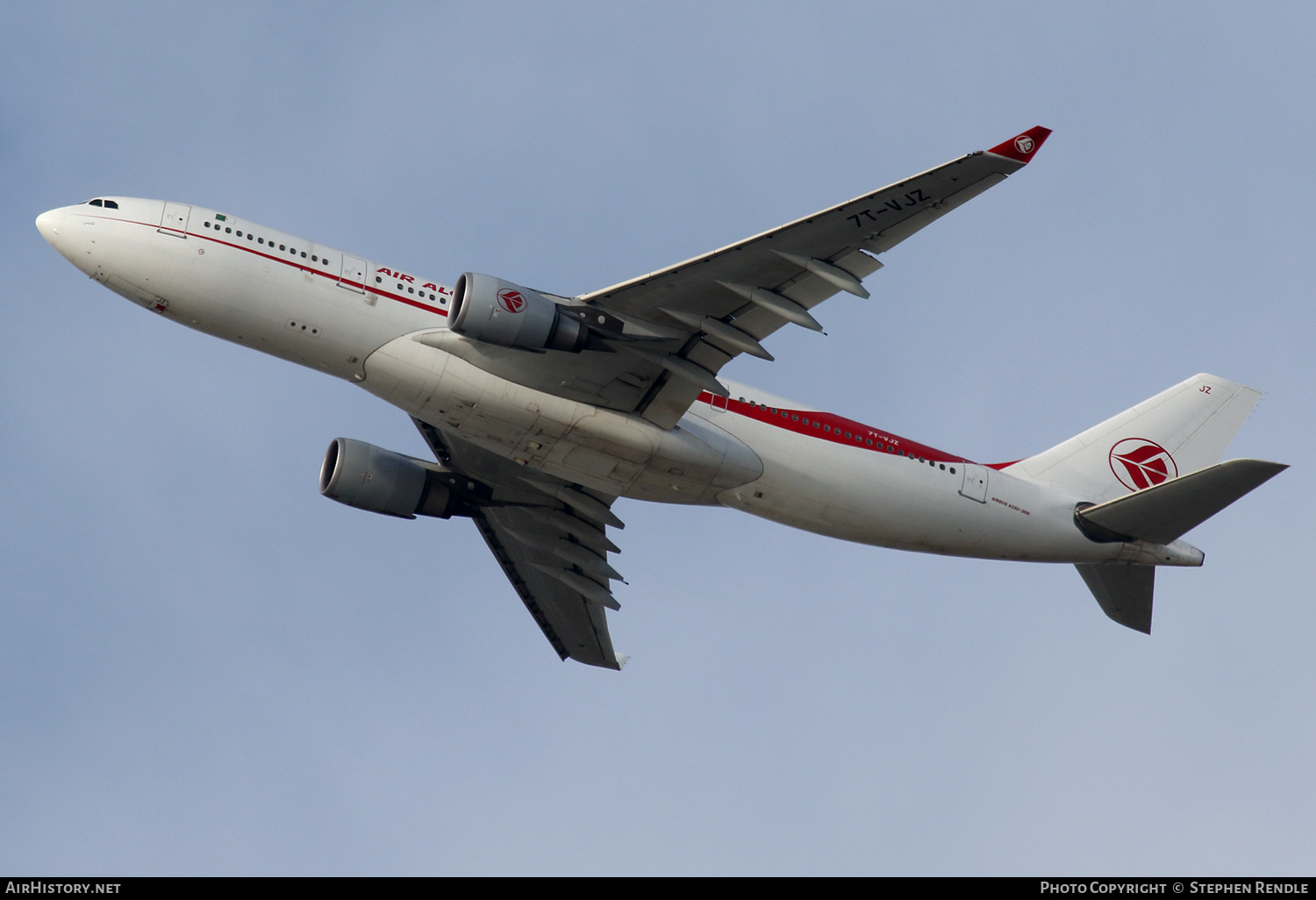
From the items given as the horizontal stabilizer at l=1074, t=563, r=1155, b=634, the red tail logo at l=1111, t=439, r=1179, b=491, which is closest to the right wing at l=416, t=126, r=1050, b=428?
the horizontal stabilizer at l=1074, t=563, r=1155, b=634

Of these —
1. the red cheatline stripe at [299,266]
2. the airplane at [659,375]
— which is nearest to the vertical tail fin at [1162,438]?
the airplane at [659,375]

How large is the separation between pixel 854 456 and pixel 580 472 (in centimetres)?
757

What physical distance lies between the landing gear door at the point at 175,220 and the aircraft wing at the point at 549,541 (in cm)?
1000

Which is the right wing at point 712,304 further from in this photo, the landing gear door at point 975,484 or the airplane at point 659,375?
the landing gear door at point 975,484

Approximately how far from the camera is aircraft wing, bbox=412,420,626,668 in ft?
131

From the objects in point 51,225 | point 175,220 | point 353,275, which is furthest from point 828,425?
point 51,225

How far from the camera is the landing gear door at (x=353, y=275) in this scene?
3167 cm

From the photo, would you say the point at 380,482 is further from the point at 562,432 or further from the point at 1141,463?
the point at 1141,463

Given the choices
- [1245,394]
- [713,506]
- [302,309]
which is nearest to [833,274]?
[713,506]

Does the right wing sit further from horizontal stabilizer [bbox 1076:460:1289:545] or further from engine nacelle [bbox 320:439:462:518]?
horizontal stabilizer [bbox 1076:460:1289:545]

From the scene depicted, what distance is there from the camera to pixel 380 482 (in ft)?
126

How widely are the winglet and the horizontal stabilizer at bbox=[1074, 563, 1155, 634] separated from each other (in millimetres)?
16115

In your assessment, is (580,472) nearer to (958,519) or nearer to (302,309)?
(302,309)
